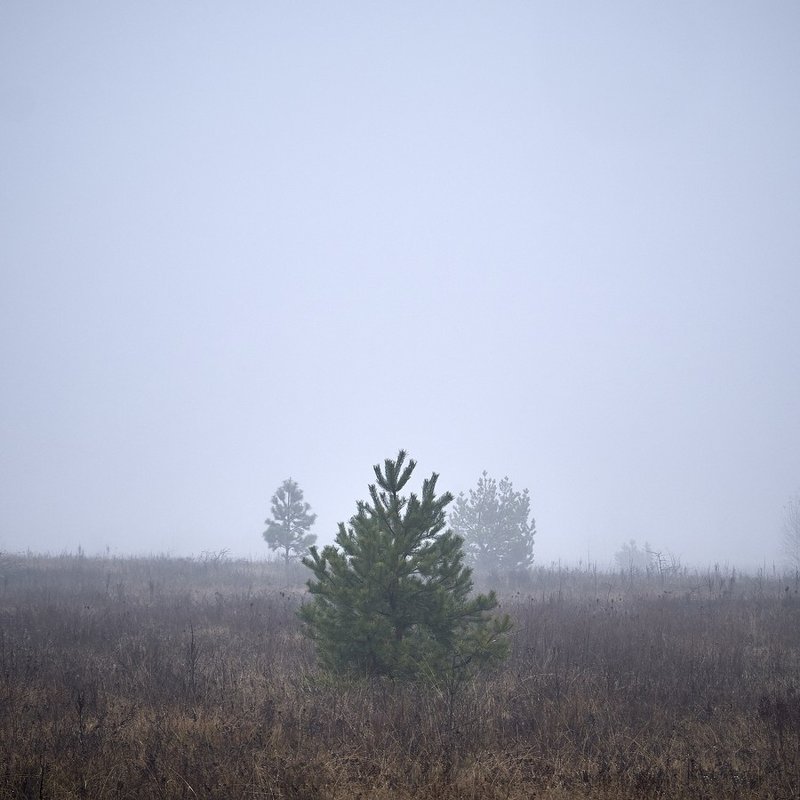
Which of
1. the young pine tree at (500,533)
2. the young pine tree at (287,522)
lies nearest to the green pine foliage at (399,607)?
the young pine tree at (500,533)

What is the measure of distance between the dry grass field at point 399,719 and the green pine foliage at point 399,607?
13.8 inches

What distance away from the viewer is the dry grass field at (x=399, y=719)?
15.1ft

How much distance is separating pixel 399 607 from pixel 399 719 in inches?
59.7

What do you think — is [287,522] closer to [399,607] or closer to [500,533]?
[500,533]

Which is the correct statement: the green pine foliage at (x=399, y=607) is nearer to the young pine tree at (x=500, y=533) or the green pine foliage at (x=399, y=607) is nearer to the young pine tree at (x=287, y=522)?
the young pine tree at (x=500, y=533)

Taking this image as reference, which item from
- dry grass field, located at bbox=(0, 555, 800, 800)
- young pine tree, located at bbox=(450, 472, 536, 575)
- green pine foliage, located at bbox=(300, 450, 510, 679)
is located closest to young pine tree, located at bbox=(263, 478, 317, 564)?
young pine tree, located at bbox=(450, 472, 536, 575)

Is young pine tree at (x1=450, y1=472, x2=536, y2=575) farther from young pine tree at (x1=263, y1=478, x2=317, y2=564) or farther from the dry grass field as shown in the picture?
the dry grass field

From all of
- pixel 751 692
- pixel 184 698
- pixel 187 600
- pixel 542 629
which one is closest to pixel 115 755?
pixel 184 698

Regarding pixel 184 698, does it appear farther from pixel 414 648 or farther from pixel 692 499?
pixel 692 499

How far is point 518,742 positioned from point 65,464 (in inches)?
8331

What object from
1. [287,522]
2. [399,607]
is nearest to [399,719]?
[399,607]

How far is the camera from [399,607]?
7199 millimetres

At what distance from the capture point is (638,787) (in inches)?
179

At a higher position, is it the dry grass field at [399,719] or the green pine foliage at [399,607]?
the green pine foliage at [399,607]
